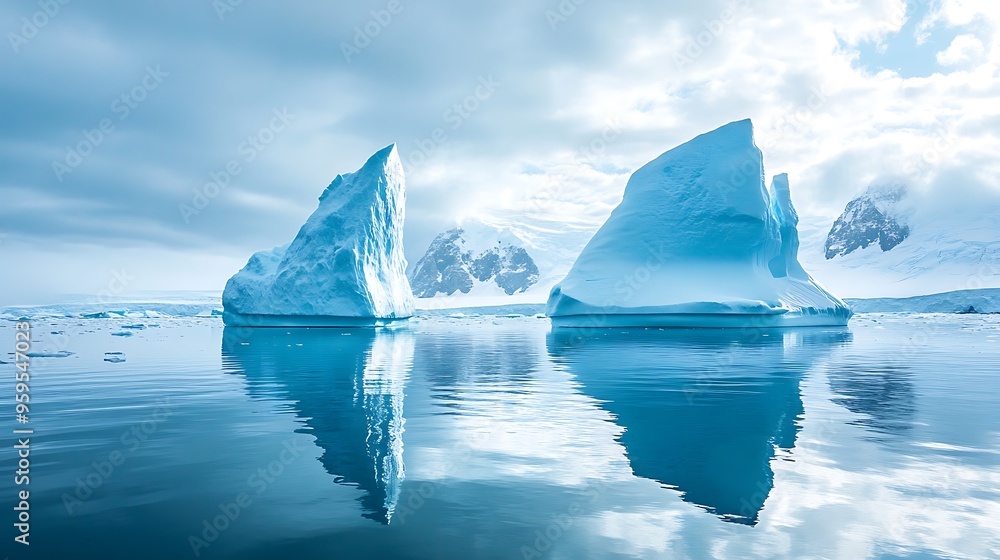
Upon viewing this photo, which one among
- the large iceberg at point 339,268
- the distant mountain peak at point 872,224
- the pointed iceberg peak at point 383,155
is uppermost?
the distant mountain peak at point 872,224

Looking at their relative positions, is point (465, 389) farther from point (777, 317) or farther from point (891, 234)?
point (891, 234)

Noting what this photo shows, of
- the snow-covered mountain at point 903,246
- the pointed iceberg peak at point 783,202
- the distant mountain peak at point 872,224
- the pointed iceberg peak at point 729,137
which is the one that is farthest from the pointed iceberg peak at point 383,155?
the distant mountain peak at point 872,224

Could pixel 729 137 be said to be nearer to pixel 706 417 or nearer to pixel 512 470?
pixel 706 417

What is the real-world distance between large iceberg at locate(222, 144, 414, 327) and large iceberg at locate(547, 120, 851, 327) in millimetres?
10809

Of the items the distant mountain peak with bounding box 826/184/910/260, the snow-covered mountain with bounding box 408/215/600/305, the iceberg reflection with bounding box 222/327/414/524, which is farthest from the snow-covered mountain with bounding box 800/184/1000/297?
the iceberg reflection with bounding box 222/327/414/524

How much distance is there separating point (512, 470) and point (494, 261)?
127 m

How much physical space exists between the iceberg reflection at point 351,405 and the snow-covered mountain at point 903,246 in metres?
81.5

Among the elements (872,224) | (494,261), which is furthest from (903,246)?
(494,261)

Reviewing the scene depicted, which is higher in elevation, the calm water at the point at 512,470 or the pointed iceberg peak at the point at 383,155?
the pointed iceberg peak at the point at 383,155

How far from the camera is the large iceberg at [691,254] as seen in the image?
31.4 meters

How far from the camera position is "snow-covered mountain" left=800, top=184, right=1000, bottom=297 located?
8181cm

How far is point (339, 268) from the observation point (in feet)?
113

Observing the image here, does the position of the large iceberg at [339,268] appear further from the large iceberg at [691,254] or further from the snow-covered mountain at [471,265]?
the snow-covered mountain at [471,265]

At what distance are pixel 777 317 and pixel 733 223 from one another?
5.47 meters
